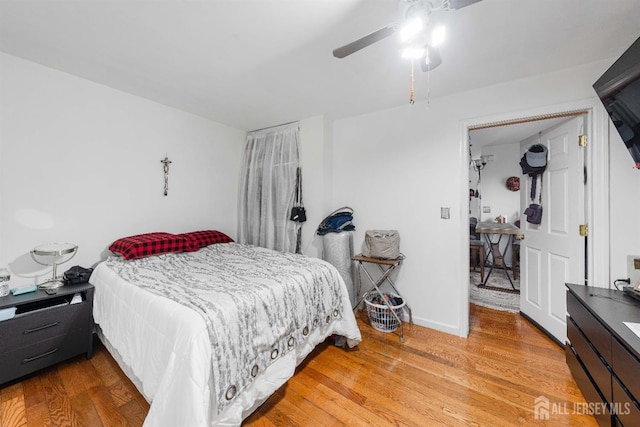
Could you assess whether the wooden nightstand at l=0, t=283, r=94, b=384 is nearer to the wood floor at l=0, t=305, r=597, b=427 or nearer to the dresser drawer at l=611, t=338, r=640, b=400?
the wood floor at l=0, t=305, r=597, b=427

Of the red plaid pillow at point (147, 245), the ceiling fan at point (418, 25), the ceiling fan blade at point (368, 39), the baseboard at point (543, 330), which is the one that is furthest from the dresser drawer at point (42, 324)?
the baseboard at point (543, 330)

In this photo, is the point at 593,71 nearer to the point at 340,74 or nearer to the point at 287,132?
the point at 340,74

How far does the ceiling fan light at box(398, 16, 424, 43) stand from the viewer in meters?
1.04

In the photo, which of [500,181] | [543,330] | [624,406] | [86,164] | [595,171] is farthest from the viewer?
[500,181]

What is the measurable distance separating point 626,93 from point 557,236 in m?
1.34

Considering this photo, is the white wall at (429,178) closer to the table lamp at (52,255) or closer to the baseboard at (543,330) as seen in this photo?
the baseboard at (543,330)

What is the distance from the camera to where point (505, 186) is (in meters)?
4.76

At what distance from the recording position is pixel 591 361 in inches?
56.2

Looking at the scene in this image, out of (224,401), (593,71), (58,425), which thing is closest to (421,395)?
(224,401)

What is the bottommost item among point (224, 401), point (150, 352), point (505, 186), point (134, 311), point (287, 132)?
point (224, 401)

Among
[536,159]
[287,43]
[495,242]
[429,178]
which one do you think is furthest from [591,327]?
[495,242]

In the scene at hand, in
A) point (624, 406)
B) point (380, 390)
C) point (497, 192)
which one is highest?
point (497, 192)

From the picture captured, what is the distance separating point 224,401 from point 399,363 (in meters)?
1.38

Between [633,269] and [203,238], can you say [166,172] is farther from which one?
[633,269]
